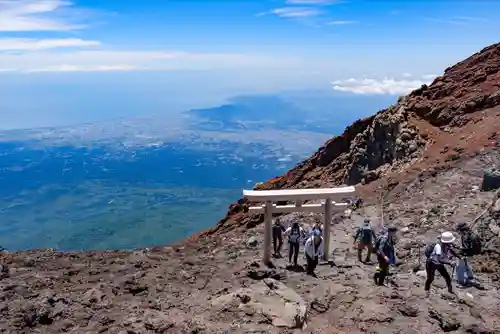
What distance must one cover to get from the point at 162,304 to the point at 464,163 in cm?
1731

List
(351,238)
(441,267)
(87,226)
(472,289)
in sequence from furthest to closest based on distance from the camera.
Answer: (87,226) < (351,238) < (472,289) < (441,267)

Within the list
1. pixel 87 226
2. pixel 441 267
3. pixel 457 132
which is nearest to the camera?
pixel 441 267

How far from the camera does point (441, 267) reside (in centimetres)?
1154

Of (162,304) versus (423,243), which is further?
(423,243)

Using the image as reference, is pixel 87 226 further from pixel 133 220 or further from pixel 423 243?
pixel 423 243

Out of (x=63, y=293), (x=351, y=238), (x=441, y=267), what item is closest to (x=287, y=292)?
(x=441, y=267)

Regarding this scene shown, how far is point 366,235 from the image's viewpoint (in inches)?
580

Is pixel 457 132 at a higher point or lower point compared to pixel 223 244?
higher

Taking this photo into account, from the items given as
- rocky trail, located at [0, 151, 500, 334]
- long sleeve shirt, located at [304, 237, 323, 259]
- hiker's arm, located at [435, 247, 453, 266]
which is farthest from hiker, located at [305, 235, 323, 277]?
hiker's arm, located at [435, 247, 453, 266]

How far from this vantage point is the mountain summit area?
415 inches

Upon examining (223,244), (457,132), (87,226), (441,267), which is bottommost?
(87,226)

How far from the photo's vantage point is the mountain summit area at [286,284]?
10.5 metres

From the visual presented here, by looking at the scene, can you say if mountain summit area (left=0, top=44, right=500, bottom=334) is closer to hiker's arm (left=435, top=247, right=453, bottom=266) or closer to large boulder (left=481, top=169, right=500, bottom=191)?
large boulder (left=481, top=169, right=500, bottom=191)

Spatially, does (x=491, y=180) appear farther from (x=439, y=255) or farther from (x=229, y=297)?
(x=229, y=297)
